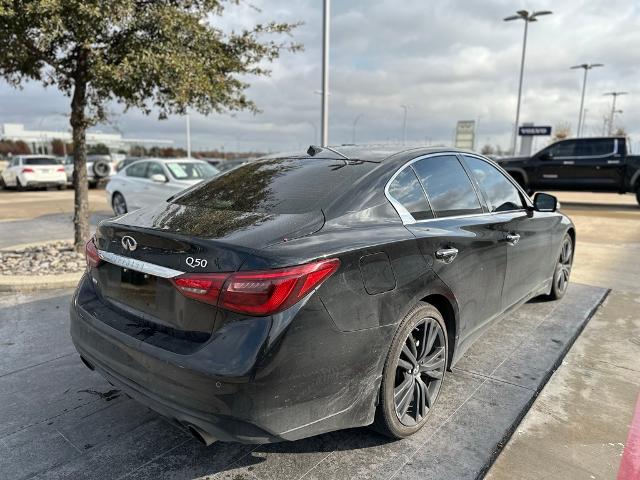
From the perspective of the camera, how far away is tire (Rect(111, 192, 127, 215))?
12102 millimetres

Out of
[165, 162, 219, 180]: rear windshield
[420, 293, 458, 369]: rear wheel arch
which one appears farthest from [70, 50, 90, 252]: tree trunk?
[420, 293, 458, 369]: rear wheel arch

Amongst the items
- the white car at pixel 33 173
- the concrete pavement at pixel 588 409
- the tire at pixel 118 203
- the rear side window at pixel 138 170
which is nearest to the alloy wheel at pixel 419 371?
the concrete pavement at pixel 588 409

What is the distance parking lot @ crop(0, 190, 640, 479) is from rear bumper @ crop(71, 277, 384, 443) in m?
0.43

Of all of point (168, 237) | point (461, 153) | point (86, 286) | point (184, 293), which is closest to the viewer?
point (184, 293)

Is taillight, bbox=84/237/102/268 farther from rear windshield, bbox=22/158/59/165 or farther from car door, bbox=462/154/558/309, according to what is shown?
rear windshield, bbox=22/158/59/165

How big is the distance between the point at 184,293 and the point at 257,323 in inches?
14.9

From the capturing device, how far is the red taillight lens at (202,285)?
2.06 m

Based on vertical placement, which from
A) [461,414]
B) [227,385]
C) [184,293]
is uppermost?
[184,293]

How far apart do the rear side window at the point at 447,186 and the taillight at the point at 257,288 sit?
131cm

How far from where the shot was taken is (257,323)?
2.02 metres

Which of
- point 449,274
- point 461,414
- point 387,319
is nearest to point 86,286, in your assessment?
point 387,319

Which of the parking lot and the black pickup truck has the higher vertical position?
the black pickup truck

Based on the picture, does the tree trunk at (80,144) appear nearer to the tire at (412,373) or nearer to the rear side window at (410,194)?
the rear side window at (410,194)

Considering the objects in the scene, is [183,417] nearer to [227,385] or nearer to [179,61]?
[227,385]
